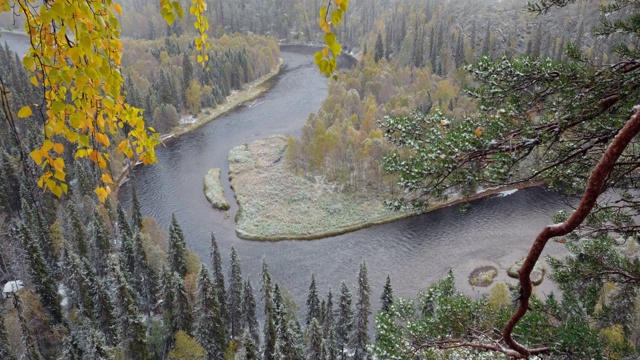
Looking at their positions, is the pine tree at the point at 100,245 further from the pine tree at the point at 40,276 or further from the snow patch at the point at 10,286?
the snow patch at the point at 10,286

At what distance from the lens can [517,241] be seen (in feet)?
119

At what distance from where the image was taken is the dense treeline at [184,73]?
6285 cm

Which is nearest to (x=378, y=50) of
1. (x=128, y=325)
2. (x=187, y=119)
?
(x=187, y=119)

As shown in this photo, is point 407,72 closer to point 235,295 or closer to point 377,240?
point 377,240

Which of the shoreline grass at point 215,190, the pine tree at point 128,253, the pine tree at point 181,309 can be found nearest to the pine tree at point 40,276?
the pine tree at point 128,253

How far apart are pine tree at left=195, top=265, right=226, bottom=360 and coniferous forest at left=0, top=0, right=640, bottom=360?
0.33ft

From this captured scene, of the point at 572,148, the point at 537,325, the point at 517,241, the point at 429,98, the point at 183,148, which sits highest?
the point at 572,148

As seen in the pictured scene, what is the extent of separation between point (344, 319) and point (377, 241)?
12.7m

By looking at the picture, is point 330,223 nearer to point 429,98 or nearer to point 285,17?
point 429,98

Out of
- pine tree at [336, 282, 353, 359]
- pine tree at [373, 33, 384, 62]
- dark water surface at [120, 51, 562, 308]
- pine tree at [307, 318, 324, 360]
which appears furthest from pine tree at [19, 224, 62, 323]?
pine tree at [373, 33, 384, 62]

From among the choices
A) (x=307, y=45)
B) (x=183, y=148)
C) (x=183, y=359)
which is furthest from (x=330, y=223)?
(x=307, y=45)

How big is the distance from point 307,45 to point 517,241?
8596 centimetres

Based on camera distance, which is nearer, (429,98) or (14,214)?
(14,214)

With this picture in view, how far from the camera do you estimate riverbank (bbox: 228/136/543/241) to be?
40.4 metres
